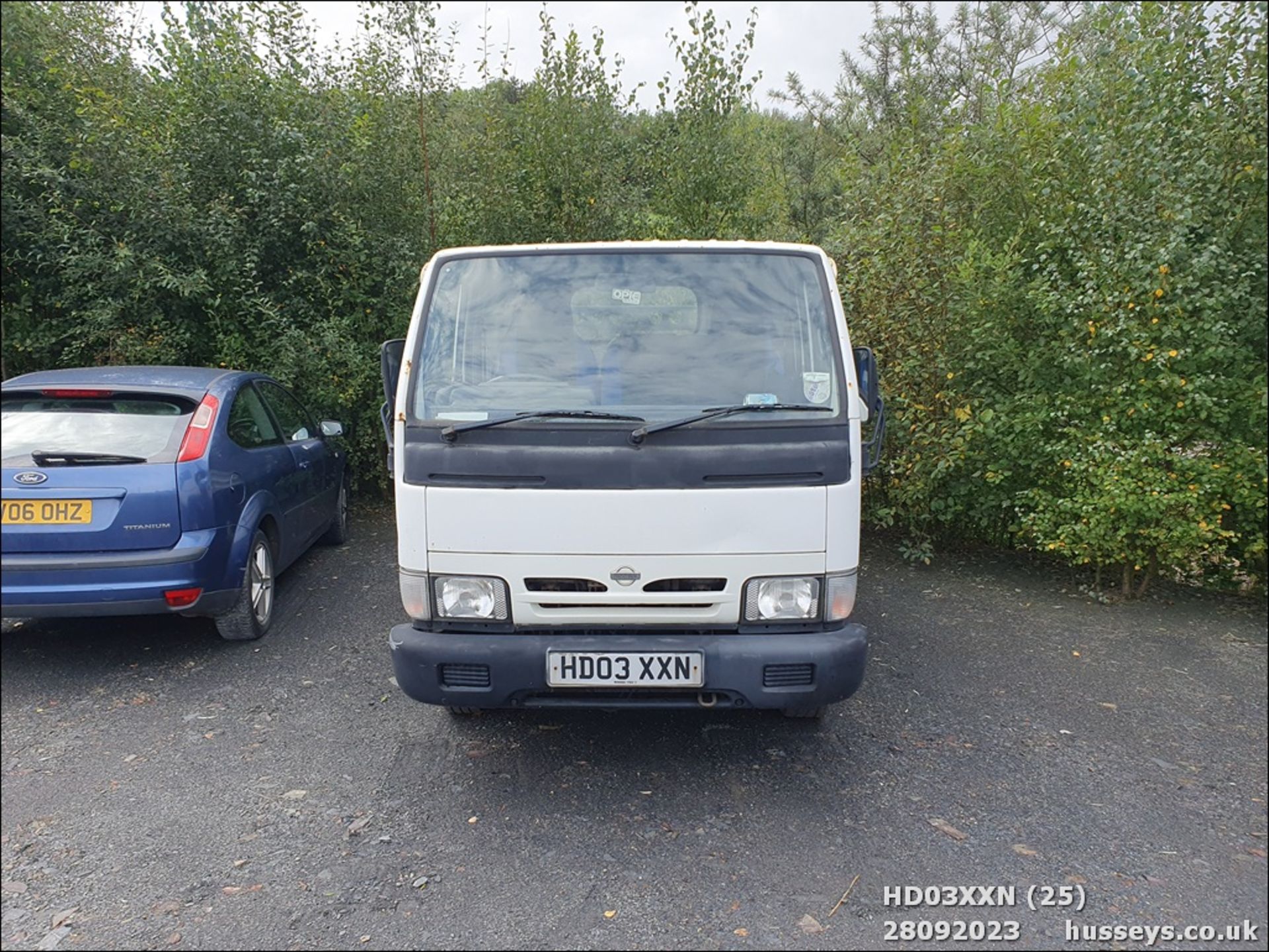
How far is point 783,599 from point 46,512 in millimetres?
2713

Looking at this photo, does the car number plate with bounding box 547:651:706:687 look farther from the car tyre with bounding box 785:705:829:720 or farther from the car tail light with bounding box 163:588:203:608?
the car tail light with bounding box 163:588:203:608

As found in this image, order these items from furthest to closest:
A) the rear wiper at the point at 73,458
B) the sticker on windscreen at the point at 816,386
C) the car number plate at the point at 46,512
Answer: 1. the sticker on windscreen at the point at 816,386
2. the rear wiper at the point at 73,458
3. the car number plate at the point at 46,512

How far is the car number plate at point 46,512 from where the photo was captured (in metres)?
2.44

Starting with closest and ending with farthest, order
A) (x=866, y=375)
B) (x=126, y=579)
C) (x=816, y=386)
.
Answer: (x=816, y=386)
(x=866, y=375)
(x=126, y=579)

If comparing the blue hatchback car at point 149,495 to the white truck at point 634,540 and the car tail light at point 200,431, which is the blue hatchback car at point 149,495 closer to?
the car tail light at point 200,431

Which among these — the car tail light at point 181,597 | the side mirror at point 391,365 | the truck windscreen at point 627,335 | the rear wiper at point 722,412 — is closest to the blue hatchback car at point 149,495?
the car tail light at point 181,597

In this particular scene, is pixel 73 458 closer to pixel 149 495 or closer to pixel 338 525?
pixel 149 495

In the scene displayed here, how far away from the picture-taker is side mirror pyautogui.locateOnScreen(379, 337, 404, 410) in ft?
13.4

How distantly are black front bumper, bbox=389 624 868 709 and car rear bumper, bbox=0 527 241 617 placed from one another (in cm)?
124

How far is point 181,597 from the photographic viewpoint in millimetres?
4547

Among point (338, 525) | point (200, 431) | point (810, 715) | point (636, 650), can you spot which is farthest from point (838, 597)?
point (338, 525)

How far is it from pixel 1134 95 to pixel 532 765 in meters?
5.29

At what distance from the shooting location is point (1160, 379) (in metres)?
5.28

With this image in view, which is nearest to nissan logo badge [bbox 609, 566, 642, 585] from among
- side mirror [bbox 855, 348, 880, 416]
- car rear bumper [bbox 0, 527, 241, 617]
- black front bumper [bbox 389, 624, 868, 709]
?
black front bumper [bbox 389, 624, 868, 709]
